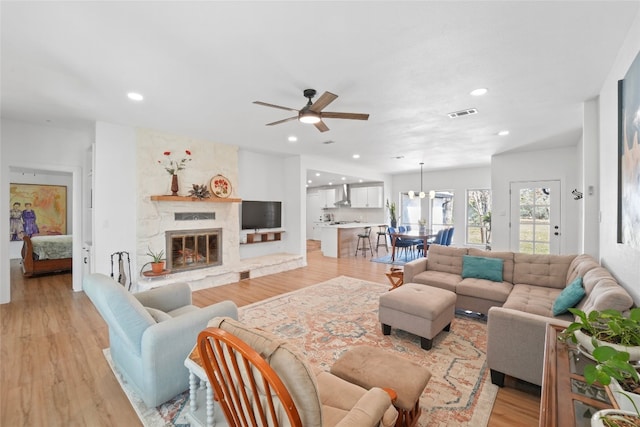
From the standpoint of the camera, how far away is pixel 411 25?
2.01 m

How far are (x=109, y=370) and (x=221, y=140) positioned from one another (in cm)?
401

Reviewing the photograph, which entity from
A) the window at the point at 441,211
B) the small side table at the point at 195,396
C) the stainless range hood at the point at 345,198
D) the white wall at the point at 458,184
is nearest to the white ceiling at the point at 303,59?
the small side table at the point at 195,396

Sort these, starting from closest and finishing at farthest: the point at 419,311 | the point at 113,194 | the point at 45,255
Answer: the point at 419,311 → the point at 113,194 → the point at 45,255

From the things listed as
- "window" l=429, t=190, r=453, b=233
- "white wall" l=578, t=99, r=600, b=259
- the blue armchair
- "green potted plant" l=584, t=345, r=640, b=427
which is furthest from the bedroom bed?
"window" l=429, t=190, r=453, b=233

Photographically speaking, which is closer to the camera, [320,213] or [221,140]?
[221,140]

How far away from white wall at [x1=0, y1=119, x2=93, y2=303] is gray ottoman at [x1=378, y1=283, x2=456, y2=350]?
5187 mm

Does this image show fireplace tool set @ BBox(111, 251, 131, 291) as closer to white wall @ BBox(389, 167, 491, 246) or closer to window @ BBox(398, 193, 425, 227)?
window @ BBox(398, 193, 425, 227)

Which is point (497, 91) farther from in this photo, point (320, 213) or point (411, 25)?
point (320, 213)

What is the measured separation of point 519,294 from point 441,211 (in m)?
6.90

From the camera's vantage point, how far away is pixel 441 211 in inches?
381

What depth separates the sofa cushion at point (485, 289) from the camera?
3311 millimetres

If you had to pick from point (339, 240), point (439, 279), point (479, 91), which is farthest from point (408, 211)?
point (479, 91)

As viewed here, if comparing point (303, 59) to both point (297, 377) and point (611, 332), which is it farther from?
point (611, 332)

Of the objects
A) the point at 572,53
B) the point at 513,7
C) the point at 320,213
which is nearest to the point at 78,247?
the point at 513,7
